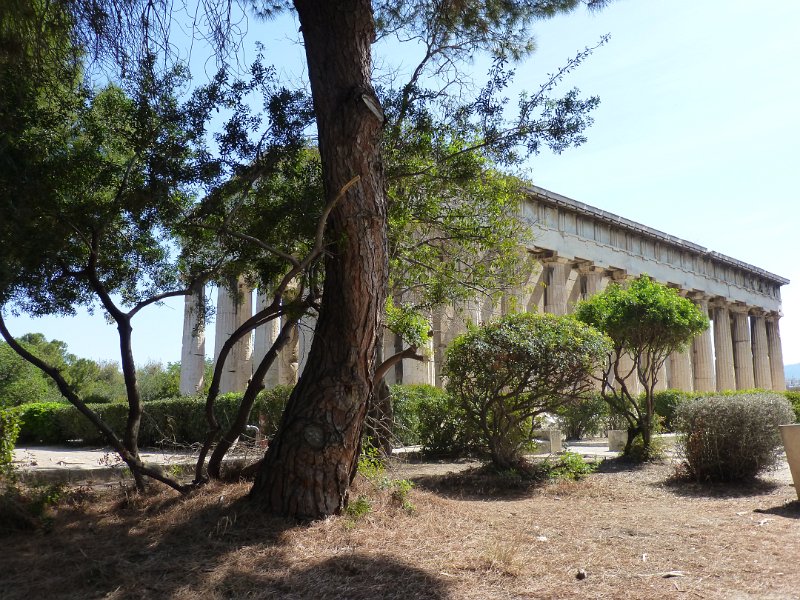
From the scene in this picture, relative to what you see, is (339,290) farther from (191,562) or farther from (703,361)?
(703,361)

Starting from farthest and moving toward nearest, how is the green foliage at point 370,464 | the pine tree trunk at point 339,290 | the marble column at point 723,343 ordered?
1. the marble column at point 723,343
2. the green foliage at point 370,464
3. the pine tree trunk at point 339,290

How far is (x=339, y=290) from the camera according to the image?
6.28 m

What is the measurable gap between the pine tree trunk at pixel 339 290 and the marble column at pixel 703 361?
34.2m

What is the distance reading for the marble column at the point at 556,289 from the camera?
94.2 ft

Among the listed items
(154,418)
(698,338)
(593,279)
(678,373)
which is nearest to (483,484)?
(154,418)

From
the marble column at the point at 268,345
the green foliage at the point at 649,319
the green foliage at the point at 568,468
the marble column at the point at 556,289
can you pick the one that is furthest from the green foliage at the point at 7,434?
the marble column at the point at 556,289

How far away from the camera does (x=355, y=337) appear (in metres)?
6.20

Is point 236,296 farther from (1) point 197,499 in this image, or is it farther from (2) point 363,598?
(2) point 363,598

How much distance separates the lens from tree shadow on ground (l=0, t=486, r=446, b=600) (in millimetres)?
4500

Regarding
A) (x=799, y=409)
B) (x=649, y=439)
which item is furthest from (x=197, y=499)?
(x=799, y=409)

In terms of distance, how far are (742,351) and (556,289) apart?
20375 millimetres

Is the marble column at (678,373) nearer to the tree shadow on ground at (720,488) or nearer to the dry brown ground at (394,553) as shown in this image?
the tree shadow on ground at (720,488)

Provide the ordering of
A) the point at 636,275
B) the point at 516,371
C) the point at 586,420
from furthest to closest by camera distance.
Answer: the point at 636,275 → the point at 586,420 → the point at 516,371

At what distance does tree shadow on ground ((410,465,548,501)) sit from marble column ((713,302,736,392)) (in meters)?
32.6
